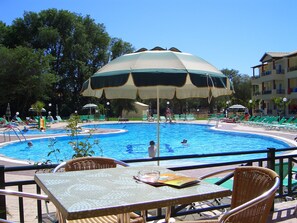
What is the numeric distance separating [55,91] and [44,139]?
29347 millimetres

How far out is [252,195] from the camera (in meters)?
2.59

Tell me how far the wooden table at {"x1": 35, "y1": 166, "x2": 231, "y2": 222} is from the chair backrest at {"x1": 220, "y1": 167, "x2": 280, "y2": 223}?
151 mm

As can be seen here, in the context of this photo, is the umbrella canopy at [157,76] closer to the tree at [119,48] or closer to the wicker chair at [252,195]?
the wicker chair at [252,195]

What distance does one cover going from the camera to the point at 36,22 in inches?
1871

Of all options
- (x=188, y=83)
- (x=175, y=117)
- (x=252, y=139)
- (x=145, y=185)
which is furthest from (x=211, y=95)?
(x=175, y=117)

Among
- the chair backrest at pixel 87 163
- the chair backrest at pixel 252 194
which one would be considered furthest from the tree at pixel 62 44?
the chair backrest at pixel 252 194

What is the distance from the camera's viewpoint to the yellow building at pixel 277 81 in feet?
133

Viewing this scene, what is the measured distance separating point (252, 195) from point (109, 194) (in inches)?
46.3

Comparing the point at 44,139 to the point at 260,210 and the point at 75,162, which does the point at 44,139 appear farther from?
the point at 260,210

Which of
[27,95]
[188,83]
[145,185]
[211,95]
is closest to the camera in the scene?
[145,185]

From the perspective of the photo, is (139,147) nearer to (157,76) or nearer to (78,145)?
(78,145)

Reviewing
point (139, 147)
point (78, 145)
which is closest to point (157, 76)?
point (78, 145)

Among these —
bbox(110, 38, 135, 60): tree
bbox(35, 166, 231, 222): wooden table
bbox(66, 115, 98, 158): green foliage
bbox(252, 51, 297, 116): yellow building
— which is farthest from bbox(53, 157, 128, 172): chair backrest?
bbox(110, 38, 135, 60): tree

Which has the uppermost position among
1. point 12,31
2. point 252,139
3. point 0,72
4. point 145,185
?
point 12,31
